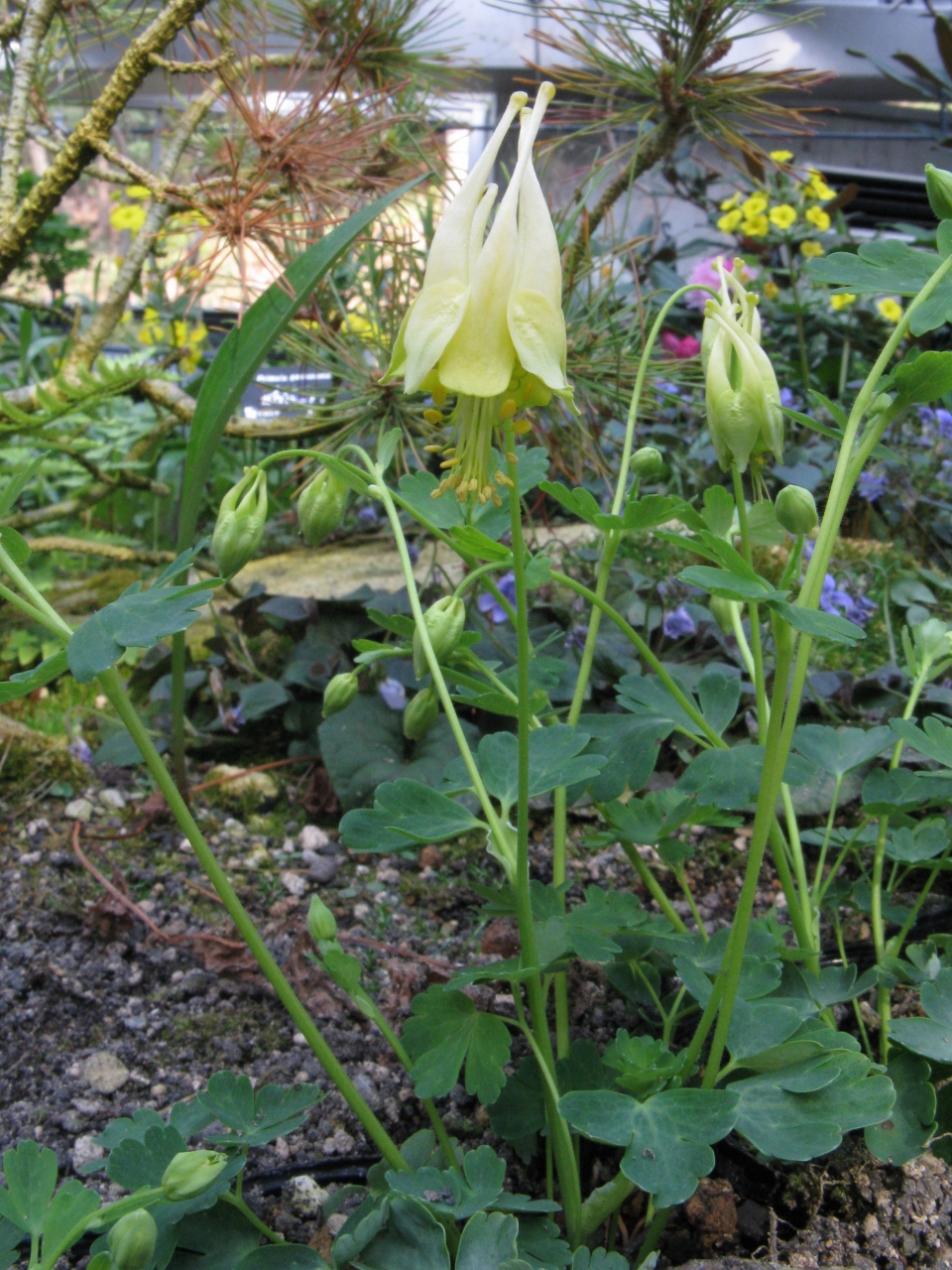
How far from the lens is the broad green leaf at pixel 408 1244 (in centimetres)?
57

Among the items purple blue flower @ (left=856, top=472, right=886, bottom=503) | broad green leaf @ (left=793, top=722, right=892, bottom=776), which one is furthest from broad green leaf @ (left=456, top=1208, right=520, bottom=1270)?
purple blue flower @ (left=856, top=472, right=886, bottom=503)

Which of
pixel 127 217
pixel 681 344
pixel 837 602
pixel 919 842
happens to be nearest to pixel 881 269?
pixel 919 842

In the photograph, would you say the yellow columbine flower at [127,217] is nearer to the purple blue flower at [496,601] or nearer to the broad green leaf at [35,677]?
the purple blue flower at [496,601]

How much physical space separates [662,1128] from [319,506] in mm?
508

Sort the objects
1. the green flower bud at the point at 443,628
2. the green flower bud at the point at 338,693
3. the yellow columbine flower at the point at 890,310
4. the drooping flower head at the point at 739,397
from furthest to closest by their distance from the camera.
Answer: the yellow columbine flower at the point at 890,310 → the green flower bud at the point at 338,693 → the green flower bud at the point at 443,628 → the drooping flower head at the point at 739,397

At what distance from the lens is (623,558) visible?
1.68 meters

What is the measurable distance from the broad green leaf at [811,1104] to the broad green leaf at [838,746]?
328 mm

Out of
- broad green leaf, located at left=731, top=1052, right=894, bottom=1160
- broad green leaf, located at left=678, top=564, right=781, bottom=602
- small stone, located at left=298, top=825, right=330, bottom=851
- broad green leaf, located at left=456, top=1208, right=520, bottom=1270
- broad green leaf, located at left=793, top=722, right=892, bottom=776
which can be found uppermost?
broad green leaf, located at left=678, top=564, right=781, bottom=602

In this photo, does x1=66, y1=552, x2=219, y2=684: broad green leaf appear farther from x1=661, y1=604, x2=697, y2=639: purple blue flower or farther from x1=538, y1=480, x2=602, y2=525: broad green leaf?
x1=661, y1=604, x2=697, y2=639: purple blue flower

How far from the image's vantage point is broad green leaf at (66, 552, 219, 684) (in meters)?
Result: 0.53

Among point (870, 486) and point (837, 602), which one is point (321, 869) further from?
point (870, 486)

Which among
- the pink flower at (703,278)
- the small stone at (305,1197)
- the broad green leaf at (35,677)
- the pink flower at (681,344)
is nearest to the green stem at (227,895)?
the broad green leaf at (35,677)

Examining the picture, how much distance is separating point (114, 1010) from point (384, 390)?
0.94 metres

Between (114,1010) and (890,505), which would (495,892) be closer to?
(114,1010)
